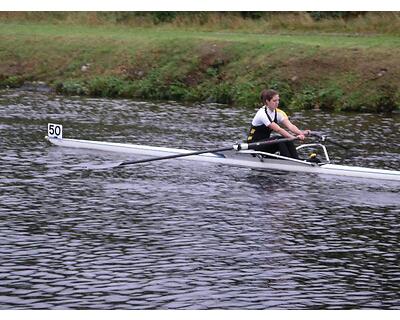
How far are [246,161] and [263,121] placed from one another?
1125mm

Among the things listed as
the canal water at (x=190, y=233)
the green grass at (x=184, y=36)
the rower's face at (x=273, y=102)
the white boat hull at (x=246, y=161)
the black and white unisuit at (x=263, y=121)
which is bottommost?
the canal water at (x=190, y=233)

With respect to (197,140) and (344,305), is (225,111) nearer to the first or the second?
(197,140)

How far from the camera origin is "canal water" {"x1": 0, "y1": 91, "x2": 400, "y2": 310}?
42.6ft

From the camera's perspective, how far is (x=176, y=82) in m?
40.6

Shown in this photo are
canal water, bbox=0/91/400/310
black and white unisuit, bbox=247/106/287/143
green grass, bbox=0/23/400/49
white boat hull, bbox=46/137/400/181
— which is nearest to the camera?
canal water, bbox=0/91/400/310

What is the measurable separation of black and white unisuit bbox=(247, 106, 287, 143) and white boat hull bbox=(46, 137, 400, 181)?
1.66 feet

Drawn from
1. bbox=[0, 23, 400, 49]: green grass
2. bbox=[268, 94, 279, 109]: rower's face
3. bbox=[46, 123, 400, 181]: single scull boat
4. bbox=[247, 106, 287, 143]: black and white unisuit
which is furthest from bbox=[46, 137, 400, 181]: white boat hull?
bbox=[0, 23, 400, 49]: green grass

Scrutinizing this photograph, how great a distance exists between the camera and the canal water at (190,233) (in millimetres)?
12984

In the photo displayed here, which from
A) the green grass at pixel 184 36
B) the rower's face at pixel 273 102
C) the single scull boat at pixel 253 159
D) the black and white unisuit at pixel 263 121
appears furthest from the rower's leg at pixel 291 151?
the green grass at pixel 184 36

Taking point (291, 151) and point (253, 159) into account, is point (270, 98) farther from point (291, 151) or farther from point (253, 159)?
point (253, 159)

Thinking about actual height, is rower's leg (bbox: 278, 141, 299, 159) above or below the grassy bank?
below

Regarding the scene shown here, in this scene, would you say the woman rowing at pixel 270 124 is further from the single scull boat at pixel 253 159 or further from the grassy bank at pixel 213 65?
the grassy bank at pixel 213 65

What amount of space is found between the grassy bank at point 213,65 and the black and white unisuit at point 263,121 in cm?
1287

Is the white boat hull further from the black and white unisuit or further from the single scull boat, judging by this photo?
the black and white unisuit
